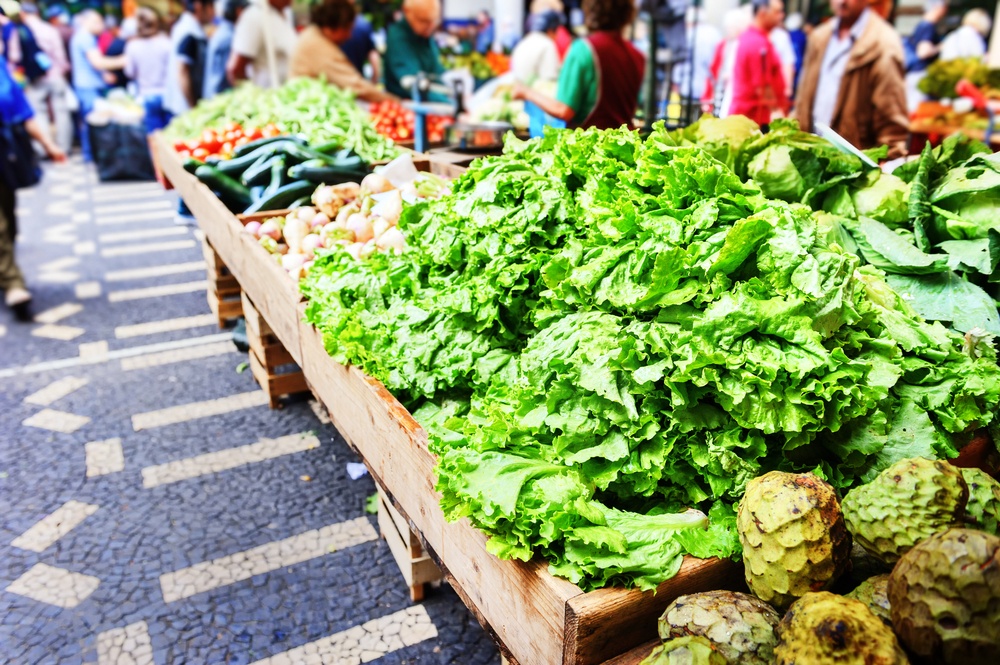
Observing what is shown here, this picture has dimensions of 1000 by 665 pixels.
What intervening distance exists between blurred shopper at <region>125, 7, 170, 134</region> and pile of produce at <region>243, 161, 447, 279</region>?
326 inches

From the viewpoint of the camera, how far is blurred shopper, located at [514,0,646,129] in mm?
4633

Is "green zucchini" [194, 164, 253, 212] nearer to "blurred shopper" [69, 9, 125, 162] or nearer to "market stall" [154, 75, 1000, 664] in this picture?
"market stall" [154, 75, 1000, 664]

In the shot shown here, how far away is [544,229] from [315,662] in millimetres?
1740

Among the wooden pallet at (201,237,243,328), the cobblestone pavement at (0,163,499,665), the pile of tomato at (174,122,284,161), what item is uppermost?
the pile of tomato at (174,122,284,161)

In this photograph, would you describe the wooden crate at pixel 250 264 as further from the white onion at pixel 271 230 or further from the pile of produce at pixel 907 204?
the pile of produce at pixel 907 204

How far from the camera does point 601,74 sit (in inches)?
187

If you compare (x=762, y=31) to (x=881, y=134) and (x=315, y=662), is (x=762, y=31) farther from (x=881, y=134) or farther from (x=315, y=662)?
(x=315, y=662)

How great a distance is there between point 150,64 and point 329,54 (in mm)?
5406

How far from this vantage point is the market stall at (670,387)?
141 cm

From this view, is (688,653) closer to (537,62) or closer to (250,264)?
(250,264)

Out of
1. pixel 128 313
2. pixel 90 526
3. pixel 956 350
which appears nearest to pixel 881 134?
pixel 956 350

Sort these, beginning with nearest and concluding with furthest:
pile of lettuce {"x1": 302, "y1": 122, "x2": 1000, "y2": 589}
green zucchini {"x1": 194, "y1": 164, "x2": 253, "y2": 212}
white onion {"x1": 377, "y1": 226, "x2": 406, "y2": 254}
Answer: pile of lettuce {"x1": 302, "y1": 122, "x2": 1000, "y2": 589}, white onion {"x1": 377, "y1": 226, "x2": 406, "y2": 254}, green zucchini {"x1": 194, "y1": 164, "x2": 253, "y2": 212}

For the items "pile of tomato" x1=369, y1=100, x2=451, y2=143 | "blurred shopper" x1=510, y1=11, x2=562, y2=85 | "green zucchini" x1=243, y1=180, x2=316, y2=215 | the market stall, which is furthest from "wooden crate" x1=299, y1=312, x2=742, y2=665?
"blurred shopper" x1=510, y1=11, x2=562, y2=85

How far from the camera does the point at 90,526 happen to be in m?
3.19
